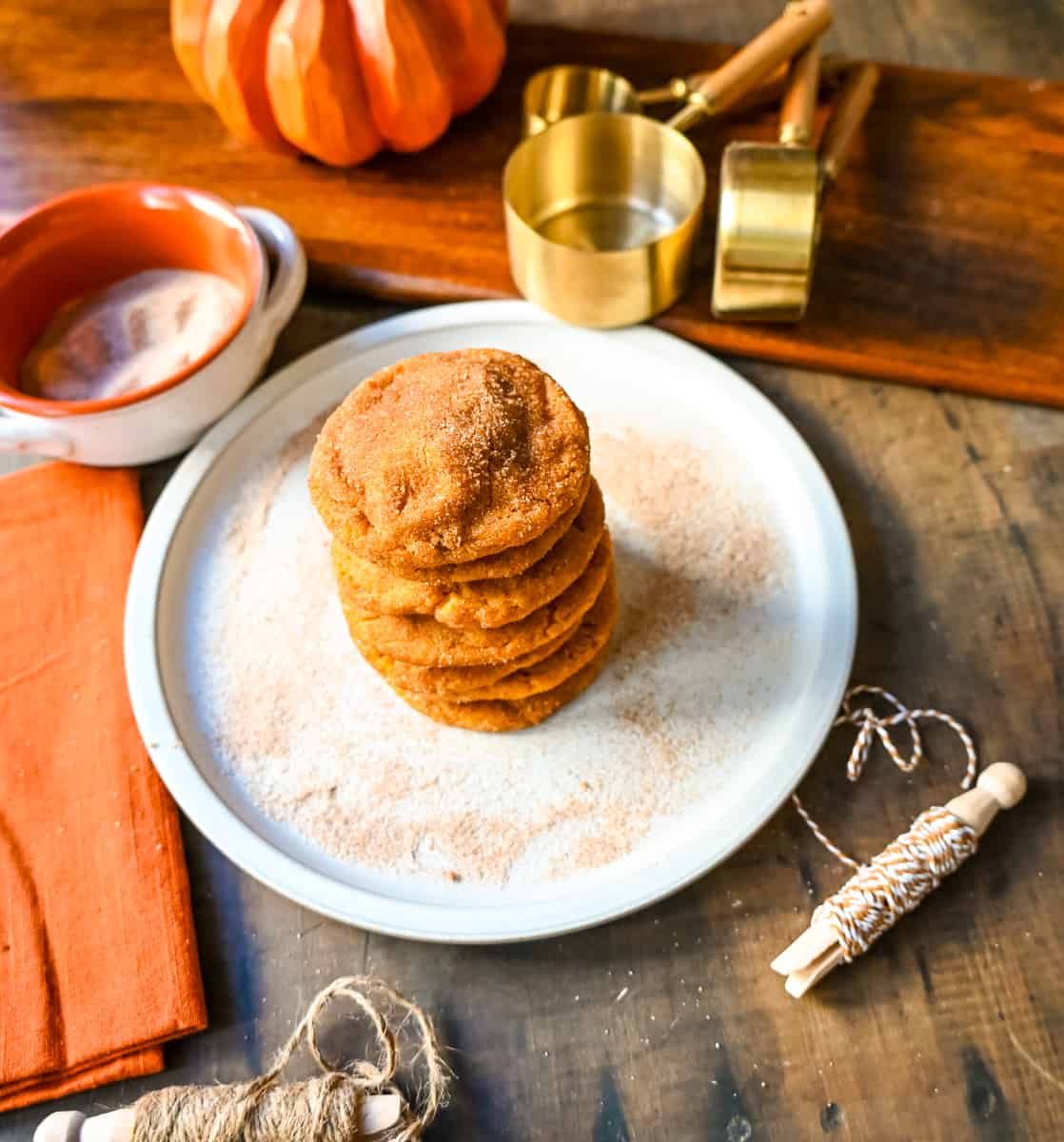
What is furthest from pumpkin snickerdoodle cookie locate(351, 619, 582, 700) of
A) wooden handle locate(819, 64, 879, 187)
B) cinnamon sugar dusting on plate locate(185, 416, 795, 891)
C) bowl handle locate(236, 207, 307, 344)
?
wooden handle locate(819, 64, 879, 187)

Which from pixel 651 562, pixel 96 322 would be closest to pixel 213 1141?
pixel 651 562

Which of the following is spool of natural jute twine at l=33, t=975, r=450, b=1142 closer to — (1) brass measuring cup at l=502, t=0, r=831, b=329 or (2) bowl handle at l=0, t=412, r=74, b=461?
(2) bowl handle at l=0, t=412, r=74, b=461

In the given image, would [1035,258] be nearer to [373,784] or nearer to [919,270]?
[919,270]

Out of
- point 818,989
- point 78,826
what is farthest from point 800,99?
point 78,826

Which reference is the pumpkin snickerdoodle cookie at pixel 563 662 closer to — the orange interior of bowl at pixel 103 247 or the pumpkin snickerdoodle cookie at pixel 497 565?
the pumpkin snickerdoodle cookie at pixel 497 565

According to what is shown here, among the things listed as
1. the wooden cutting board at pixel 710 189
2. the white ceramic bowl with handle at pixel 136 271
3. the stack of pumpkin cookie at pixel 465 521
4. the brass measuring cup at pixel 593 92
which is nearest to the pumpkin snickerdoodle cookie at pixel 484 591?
the stack of pumpkin cookie at pixel 465 521
